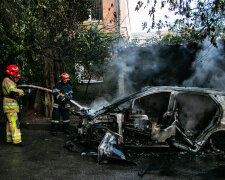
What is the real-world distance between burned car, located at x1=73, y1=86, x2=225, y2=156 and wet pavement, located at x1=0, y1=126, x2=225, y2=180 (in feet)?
0.99

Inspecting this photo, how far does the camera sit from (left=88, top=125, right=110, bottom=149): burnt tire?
4931 millimetres

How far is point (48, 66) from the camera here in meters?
8.20

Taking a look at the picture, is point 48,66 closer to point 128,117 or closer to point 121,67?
point 121,67

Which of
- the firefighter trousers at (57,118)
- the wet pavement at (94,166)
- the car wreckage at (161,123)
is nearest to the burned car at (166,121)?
the car wreckage at (161,123)

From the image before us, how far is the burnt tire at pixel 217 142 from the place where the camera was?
4.69 metres

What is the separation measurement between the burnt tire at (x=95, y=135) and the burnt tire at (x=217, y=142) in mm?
2316

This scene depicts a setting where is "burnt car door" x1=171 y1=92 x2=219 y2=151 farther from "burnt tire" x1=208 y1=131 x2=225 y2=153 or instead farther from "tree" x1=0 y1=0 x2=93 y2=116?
"tree" x1=0 y1=0 x2=93 y2=116

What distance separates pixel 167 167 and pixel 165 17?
6039 mm

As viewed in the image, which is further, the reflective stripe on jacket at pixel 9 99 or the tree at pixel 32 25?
the tree at pixel 32 25

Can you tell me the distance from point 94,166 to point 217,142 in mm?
2719

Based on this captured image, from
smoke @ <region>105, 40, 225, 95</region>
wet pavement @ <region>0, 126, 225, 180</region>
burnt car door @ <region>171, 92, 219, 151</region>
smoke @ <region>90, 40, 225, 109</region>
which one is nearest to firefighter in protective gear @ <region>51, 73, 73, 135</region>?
wet pavement @ <region>0, 126, 225, 180</region>

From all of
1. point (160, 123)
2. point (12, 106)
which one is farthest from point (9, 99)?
point (160, 123)

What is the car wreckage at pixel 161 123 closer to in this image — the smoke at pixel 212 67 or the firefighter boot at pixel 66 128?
the firefighter boot at pixel 66 128

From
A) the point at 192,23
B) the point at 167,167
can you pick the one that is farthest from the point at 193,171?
the point at 192,23
